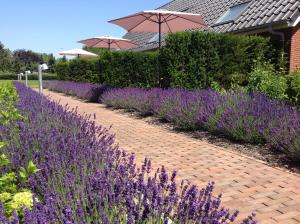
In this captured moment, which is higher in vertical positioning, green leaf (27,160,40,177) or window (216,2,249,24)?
window (216,2,249,24)

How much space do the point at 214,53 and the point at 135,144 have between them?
4.75 m

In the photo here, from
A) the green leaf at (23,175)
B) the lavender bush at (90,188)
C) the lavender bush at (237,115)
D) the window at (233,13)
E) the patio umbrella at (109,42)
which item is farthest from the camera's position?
the patio umbrella at (109,42)

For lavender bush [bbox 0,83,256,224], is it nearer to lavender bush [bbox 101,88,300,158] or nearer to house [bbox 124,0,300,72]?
lavender bush [bbox 101,88,300,158]

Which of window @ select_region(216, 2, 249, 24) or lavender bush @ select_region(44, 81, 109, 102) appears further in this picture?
A: lavender bush @ select_region(44, 81, 109, 102)

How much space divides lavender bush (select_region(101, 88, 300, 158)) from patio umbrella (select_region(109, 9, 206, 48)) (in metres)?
3.49

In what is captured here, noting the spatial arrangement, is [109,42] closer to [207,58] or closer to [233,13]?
[233,13]

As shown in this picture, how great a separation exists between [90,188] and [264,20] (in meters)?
11.7

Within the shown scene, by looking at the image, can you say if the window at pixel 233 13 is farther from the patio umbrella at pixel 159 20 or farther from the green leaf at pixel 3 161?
the green leaf at pixel 3 161

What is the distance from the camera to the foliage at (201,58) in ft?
33.8

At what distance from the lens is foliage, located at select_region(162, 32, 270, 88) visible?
10.3 m

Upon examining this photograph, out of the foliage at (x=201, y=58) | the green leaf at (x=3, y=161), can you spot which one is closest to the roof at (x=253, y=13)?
the foliage at (x=201, y=58)

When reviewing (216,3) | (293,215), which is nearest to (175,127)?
(293,215)

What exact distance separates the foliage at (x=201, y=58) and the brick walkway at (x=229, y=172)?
3112 millimetres

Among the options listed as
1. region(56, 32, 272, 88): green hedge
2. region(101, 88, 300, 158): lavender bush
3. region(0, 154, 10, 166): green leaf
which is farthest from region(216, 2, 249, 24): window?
region(0, 154, 10, 166): green leaf
